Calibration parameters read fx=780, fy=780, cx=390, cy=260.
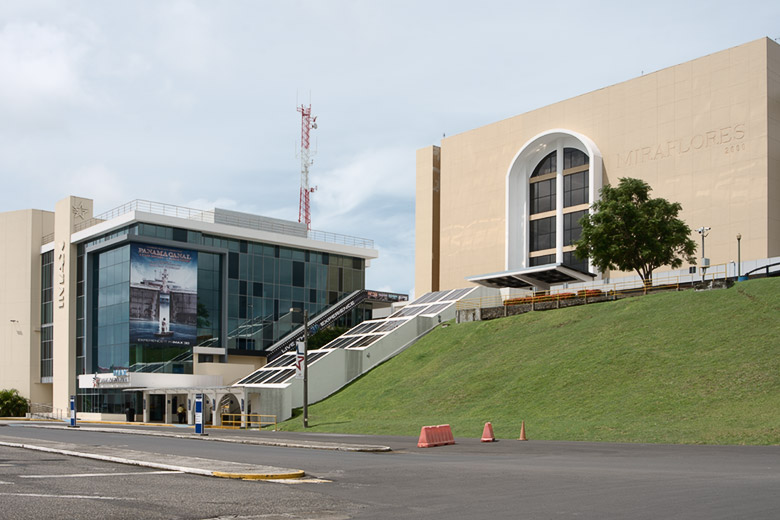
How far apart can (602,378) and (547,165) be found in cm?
4116

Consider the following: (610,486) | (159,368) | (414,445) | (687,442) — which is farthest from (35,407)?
(610,486)

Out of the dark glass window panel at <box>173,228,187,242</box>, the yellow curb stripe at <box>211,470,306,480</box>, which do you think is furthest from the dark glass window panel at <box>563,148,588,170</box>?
the yellow curb stripe at <box>211,470,306,480</box>

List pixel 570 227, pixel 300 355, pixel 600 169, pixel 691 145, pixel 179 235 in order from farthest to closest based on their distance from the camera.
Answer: pixel 570 227, pixel 600 169, pixel 179 235, pixel 691 145, pixel 300 355

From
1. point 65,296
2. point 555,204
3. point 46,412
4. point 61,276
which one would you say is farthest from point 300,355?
point 46,412

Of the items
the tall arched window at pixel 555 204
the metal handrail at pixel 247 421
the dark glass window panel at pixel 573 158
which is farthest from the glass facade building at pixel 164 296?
the dark glass window panel at pixel 573 158

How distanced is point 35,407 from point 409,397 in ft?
153

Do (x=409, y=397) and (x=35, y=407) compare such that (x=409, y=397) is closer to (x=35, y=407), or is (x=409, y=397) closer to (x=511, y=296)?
(x=511, y=296)

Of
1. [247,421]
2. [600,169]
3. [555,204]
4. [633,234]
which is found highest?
[600,169]

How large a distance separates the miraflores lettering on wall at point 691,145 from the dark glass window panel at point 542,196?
816 cm

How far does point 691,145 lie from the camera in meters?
60.6

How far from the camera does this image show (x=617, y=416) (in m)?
29.9

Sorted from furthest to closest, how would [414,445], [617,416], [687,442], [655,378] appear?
[655,378]
[617,416]
[414,445]
[687,442]

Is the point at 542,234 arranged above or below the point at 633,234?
above

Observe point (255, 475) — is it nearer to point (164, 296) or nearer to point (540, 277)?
point (540, 277)
